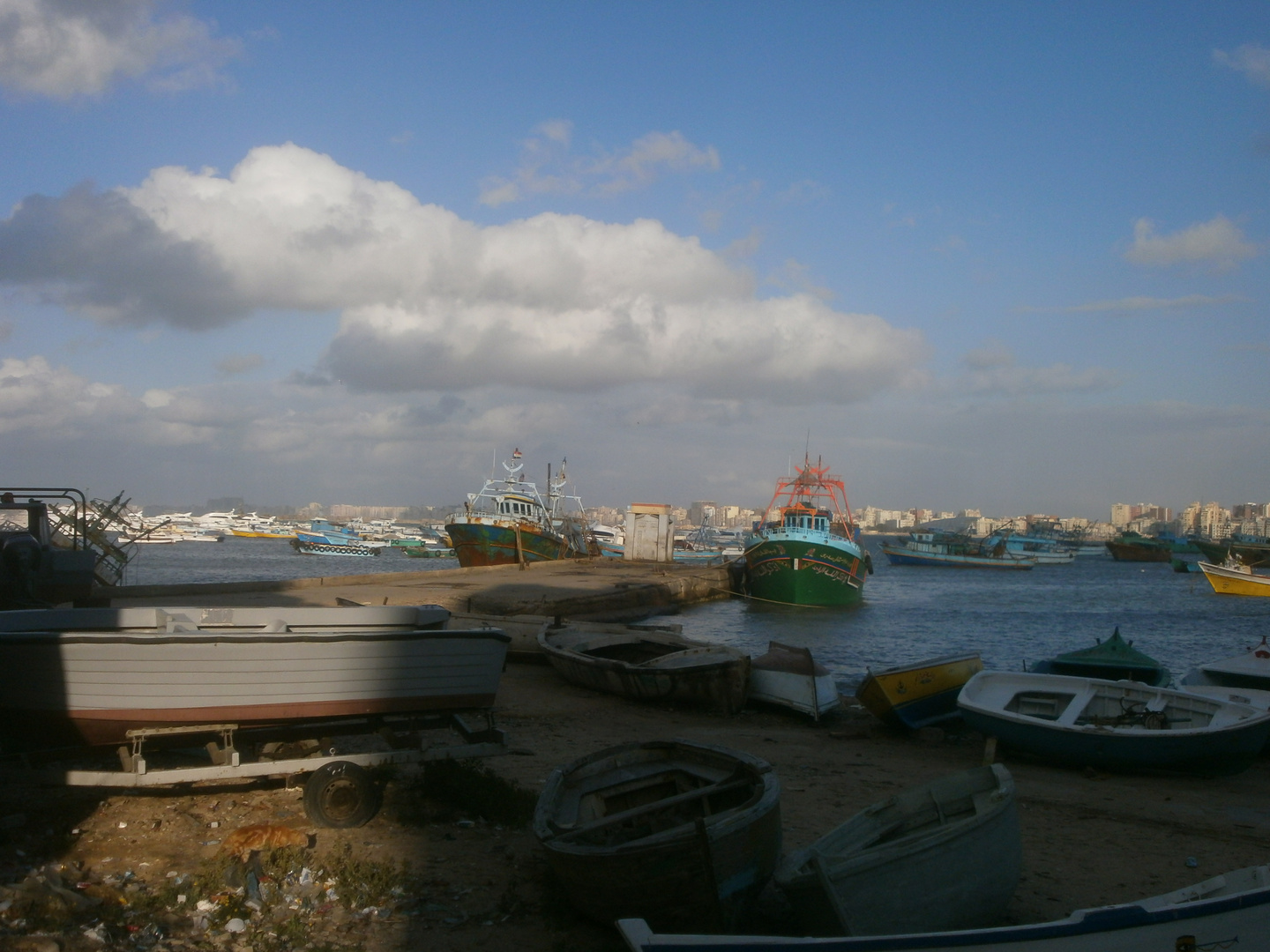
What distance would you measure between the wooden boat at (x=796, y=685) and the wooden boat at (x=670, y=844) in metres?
6.48

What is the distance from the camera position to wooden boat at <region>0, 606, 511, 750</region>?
6.02 m

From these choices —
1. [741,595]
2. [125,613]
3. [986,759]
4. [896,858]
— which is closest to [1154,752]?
[986,759]

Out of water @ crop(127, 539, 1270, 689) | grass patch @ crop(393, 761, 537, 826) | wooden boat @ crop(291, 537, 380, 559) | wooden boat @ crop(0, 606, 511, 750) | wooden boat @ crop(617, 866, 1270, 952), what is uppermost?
wooden boat @ crop(0, 606, 511, 750)

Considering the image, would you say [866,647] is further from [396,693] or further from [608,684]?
[396,693]

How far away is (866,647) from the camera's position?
25.0 meters

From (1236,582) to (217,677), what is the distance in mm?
53561

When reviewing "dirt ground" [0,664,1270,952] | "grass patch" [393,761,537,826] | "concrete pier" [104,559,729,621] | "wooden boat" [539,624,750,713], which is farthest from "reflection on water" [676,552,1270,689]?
"grass patch" [393,761,537,826]

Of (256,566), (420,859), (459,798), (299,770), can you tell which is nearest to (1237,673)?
(459,798)

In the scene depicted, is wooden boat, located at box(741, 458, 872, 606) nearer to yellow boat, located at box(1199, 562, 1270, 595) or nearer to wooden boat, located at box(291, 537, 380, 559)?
yellow boat, located at box(1199, 562, 1270, 595)

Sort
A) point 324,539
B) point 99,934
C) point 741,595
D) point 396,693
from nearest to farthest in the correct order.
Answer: point 99,934 → point 396,693 → point 741,595 → point 324,539

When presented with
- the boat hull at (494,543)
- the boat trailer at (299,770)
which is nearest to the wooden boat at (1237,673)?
the boat trailer at (299,770)

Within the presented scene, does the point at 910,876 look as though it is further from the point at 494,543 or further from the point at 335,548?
the point at 335,548

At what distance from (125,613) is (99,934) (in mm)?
3477

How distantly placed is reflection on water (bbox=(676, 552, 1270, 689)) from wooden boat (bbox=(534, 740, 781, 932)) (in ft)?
43.3
